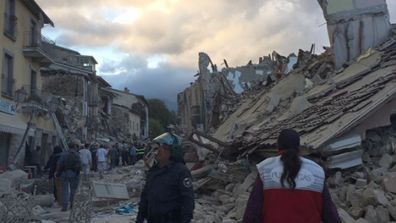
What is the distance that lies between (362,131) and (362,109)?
0.44 metres

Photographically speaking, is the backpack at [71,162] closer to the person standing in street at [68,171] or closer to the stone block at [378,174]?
the person standing in street at [68,171]

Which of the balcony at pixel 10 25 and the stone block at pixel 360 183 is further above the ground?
the balcony at pixel 10 25

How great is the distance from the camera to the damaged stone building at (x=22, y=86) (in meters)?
25.6

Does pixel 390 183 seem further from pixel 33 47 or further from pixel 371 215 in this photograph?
pixel 33 47

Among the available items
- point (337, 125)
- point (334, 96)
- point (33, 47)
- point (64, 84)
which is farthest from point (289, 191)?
point (64, 84)

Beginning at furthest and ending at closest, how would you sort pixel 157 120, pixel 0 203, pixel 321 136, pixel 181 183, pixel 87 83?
pixel 157 120, pixel 87 83, pixel 321 136, pixel 0 203, pixel 181 183

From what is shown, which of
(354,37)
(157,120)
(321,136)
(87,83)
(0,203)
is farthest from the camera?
(157,120)

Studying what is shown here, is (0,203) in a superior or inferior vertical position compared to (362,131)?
inferior

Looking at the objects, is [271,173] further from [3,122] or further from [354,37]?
[3,122]

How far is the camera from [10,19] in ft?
85.6

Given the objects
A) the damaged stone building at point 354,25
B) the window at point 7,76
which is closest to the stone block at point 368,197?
the damaged stone building at point 354,25

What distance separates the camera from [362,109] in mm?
10883

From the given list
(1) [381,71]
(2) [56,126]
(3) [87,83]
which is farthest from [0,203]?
(3) [87,83]

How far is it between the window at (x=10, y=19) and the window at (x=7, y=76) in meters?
1.16
